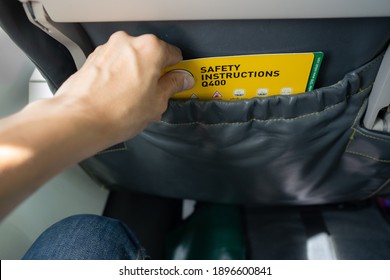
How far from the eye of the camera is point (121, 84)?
45cm

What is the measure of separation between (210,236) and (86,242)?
0.39 m

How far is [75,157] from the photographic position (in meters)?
0.41

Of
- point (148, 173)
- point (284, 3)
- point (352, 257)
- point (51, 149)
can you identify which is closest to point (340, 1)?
point (284, 3)

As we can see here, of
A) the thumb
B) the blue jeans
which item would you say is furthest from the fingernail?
the blue jeans

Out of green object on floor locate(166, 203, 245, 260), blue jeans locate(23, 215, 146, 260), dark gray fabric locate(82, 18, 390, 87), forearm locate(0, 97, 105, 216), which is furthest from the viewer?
green object on floor locate(166, 203, 245, 260)

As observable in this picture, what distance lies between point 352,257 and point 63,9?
748mm

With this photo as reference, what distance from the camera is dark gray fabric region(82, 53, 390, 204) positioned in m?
0.55

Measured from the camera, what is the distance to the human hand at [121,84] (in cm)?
44

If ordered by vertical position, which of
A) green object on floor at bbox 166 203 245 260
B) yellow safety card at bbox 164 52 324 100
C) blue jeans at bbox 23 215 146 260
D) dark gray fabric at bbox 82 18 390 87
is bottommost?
green object on floor at bbox 166 203 245 260

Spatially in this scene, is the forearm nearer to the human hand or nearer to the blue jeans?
the human hand

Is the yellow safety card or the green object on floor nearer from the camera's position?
the yellow safety card

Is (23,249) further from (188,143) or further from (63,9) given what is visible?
(63,9)

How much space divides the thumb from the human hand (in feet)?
0.04

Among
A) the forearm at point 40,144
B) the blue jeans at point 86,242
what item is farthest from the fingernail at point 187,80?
the blue jeans at point 86,242
